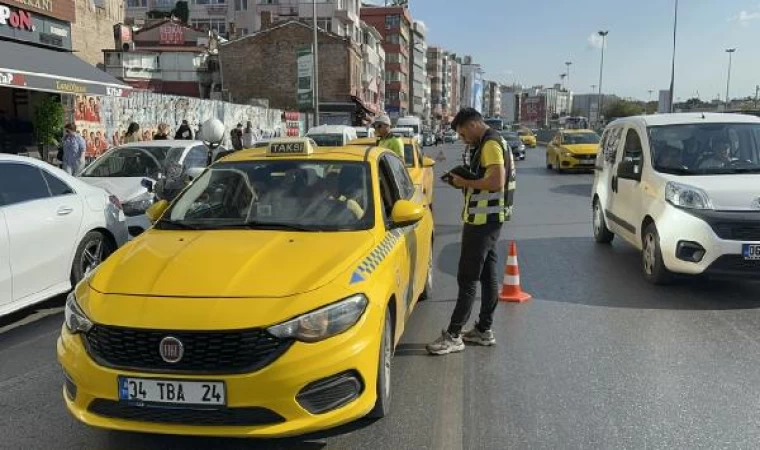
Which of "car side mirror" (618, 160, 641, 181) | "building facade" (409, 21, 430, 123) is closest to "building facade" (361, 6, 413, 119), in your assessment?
"building facade" (409, 21, 430, 123)

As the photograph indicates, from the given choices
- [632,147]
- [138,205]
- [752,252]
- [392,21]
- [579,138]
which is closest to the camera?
[752,252]

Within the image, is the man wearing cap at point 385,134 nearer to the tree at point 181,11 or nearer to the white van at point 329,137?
the white van at point 329,137

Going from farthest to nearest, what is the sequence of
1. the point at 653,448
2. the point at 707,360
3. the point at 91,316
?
the point at 707,360, the point at 653,448, the point at 91,316

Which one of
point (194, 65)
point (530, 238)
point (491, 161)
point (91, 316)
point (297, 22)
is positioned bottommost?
point (530, 238)

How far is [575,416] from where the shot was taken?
396cm

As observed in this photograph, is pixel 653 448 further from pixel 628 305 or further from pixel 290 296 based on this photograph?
pixel 628 305

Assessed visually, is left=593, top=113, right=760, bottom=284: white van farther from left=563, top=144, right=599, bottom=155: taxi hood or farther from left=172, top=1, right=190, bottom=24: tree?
left=172, top=1, right=190, bottom=24: tree

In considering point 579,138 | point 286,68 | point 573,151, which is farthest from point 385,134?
point 286,68

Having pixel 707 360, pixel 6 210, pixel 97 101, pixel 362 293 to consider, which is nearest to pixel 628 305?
pixel 707 360

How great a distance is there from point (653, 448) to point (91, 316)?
3006mm

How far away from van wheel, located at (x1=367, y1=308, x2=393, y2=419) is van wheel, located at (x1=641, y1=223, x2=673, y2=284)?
4154mm

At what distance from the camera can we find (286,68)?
199 feet

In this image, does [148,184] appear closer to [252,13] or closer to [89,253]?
[89,253]

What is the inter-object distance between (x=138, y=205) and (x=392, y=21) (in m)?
92.4
